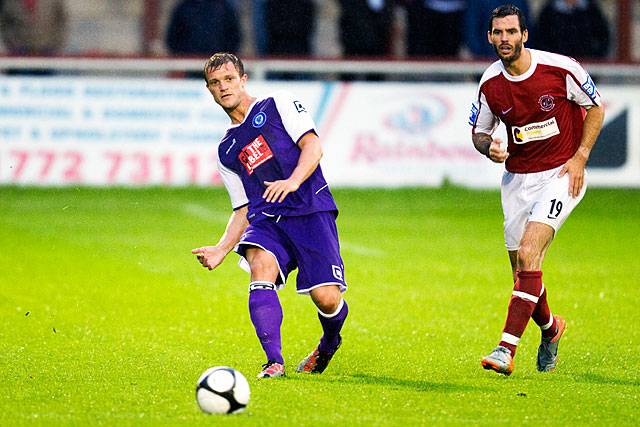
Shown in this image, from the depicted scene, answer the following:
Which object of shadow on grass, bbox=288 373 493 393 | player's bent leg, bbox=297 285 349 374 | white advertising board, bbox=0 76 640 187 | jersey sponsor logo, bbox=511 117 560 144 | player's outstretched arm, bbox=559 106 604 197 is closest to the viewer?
shadow on grass, bbox=288 373 493 393

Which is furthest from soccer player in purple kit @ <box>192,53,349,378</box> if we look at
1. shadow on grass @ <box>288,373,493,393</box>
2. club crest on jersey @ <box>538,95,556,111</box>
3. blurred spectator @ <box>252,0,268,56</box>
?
blurred spectator @ <box>252,0,268,56</box>

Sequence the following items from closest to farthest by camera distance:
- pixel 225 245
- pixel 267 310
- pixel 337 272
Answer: pixel 267 310 < pixel 337 272 < pixel 225 245

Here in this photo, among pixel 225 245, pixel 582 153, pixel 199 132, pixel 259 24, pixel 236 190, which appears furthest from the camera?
pixel 259 24

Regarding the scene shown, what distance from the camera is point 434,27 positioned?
2027cm

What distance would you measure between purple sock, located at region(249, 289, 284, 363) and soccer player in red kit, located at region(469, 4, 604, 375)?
4.80 ft

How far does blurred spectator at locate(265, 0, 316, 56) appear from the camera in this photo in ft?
66.2

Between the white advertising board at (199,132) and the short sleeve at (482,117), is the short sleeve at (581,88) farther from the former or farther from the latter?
the white advertising board at (199,132)

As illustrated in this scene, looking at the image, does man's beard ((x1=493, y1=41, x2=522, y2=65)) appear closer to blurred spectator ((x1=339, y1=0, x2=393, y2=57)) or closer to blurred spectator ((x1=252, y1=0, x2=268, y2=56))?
blurred spectator ((x1=339, y1=0, x2=393, y2=57))

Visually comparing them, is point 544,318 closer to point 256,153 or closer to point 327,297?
point 327,297

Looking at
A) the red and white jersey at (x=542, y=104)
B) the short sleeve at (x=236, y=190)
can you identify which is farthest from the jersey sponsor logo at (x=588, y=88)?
the short sleeve at (x=236, y=190)

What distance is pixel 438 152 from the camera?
741 inches

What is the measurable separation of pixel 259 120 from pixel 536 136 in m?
1.76

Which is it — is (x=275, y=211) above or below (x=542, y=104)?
below

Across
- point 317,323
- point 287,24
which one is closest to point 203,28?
point 287,24
